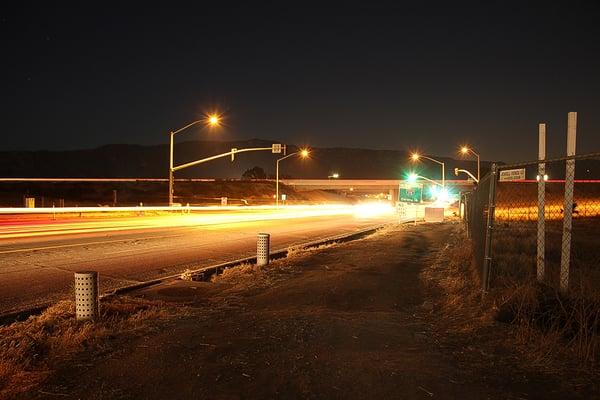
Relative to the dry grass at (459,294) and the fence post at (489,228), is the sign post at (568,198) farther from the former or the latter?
the dry grass at (459,294)

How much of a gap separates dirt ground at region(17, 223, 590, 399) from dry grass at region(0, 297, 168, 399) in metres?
0.25

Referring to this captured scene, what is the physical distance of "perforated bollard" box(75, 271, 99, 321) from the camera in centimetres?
727

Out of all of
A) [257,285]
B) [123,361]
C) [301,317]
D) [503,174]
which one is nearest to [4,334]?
[123,361]

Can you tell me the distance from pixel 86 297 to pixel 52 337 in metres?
0.96

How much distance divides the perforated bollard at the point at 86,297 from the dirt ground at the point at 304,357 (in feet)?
3.29

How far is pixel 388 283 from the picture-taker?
10453 mm

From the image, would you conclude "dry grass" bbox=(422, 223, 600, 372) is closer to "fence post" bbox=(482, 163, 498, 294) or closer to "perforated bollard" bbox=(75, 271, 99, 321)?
Answer: "fence post" bbox=(482, 163, 498, 294)

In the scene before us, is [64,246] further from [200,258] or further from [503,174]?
Result: [503,174]

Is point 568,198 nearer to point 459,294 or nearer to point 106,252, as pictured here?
point 459,294

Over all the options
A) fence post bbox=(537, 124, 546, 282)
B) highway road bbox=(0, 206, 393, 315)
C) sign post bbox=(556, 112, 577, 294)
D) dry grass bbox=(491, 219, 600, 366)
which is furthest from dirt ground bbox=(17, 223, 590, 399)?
highway road bbox=(0, 206, 393, 315)

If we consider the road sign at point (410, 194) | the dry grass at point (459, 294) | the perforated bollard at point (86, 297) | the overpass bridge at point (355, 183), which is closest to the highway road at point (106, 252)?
the perforated bollard at point (86, 297)

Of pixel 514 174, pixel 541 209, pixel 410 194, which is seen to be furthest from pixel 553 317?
pixel 410 194

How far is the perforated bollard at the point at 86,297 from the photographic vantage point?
7.27 meters

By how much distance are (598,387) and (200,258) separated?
470 inches
